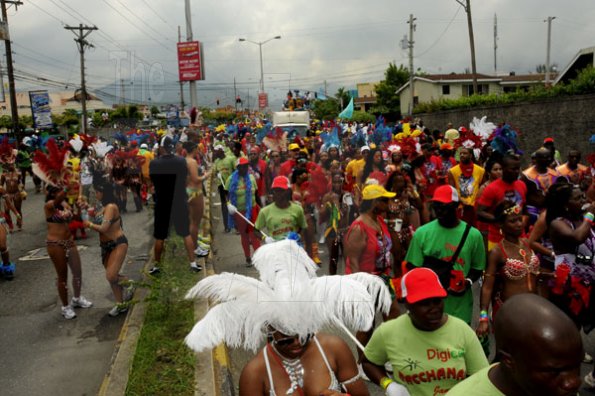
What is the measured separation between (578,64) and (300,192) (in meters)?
24.4

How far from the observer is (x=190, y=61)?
20.1 metres

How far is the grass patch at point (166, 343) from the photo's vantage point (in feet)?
14.8

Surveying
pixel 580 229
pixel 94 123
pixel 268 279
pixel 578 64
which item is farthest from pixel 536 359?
pixel 94 123

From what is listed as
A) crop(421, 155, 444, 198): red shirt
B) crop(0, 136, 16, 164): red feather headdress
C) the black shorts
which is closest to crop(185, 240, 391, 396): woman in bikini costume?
the black shorts

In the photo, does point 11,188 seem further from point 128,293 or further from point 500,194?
point 500,194

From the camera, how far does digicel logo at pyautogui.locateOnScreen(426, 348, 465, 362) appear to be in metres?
2.84

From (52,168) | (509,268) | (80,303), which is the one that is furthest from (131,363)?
(509,268)

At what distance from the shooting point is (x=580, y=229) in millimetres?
4441

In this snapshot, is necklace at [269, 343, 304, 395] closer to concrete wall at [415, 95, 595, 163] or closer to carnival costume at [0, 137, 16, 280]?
carnival costume at [0, 137, 16, 280]

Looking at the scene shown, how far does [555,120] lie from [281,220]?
15027mm

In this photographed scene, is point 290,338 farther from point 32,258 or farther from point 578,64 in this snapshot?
point 578,64

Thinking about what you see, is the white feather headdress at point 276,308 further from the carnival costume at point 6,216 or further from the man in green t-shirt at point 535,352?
the carnival costume at point 6,216

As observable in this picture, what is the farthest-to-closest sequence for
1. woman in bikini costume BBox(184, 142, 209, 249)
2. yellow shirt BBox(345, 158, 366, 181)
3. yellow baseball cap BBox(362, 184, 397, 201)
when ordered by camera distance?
1. yellow shirt BBox(345, 158, 366, 181)
2. woman in bikini costume BBox(184, 142, 209, 249)
3. yellow baseball cap BBox(362, 184, 397, 201)

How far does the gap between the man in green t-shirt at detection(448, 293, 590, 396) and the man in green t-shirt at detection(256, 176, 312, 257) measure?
14.9 ft
